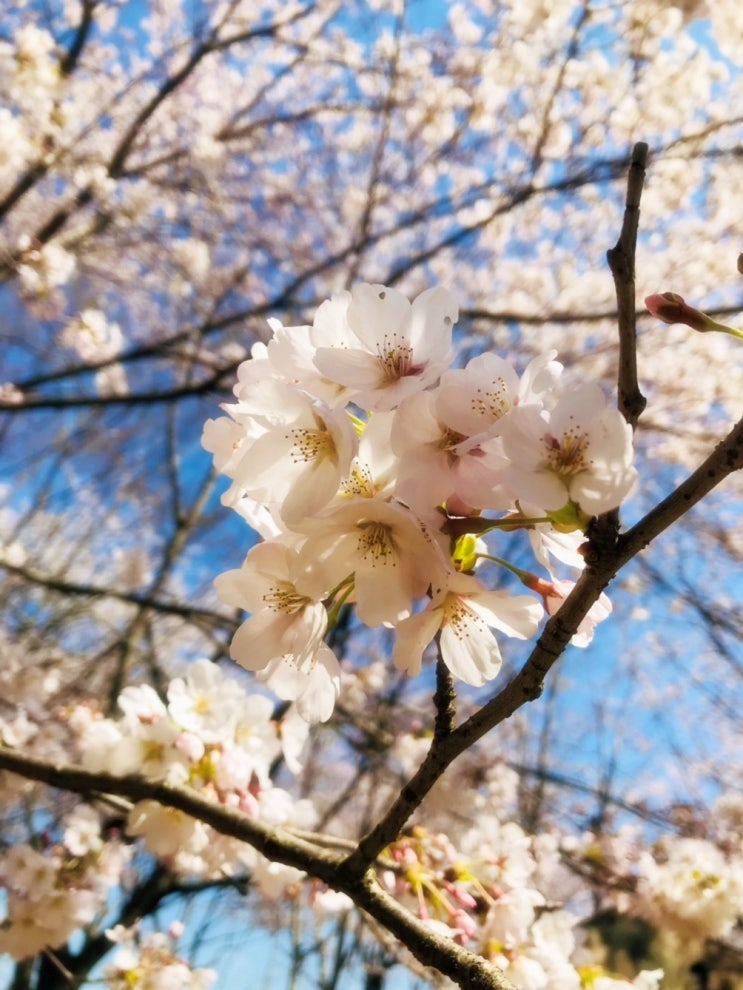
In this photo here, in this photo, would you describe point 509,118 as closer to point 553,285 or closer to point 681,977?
point 553,285

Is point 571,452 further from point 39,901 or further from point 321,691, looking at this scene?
point 39,901

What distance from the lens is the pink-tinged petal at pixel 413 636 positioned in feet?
3.01

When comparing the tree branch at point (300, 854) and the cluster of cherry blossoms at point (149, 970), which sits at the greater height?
the tree branch at point (300, 854)

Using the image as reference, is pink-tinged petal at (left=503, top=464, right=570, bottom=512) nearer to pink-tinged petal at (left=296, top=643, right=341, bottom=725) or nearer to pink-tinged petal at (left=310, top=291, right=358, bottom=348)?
pink-tinged petal at (left=310, top=291, right=358, bottom=348)

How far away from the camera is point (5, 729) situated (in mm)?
3498

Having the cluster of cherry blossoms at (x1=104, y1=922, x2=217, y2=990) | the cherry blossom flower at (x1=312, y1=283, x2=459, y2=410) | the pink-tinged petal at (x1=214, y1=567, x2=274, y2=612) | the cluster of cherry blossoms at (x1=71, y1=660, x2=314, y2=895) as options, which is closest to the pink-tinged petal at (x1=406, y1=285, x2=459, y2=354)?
the cherry blossom flower at (x1=312, y1=283, x2=459, y2=410)

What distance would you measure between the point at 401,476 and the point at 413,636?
229 mm

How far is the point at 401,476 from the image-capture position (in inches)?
32.4

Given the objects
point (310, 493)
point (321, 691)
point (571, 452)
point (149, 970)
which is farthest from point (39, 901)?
point (571, 452)

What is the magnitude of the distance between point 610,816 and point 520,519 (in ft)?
17.9

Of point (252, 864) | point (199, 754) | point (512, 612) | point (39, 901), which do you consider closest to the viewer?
point (512, 612)

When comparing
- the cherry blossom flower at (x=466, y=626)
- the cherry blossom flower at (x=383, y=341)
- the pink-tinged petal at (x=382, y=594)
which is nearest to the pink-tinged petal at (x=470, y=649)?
the cherry blossom flower at (x=466, y=626)

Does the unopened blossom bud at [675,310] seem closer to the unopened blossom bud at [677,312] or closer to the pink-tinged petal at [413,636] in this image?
the unopened blossom bud at [677,312]

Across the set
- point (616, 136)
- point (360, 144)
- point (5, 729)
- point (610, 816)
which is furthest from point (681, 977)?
point (360, 144)
